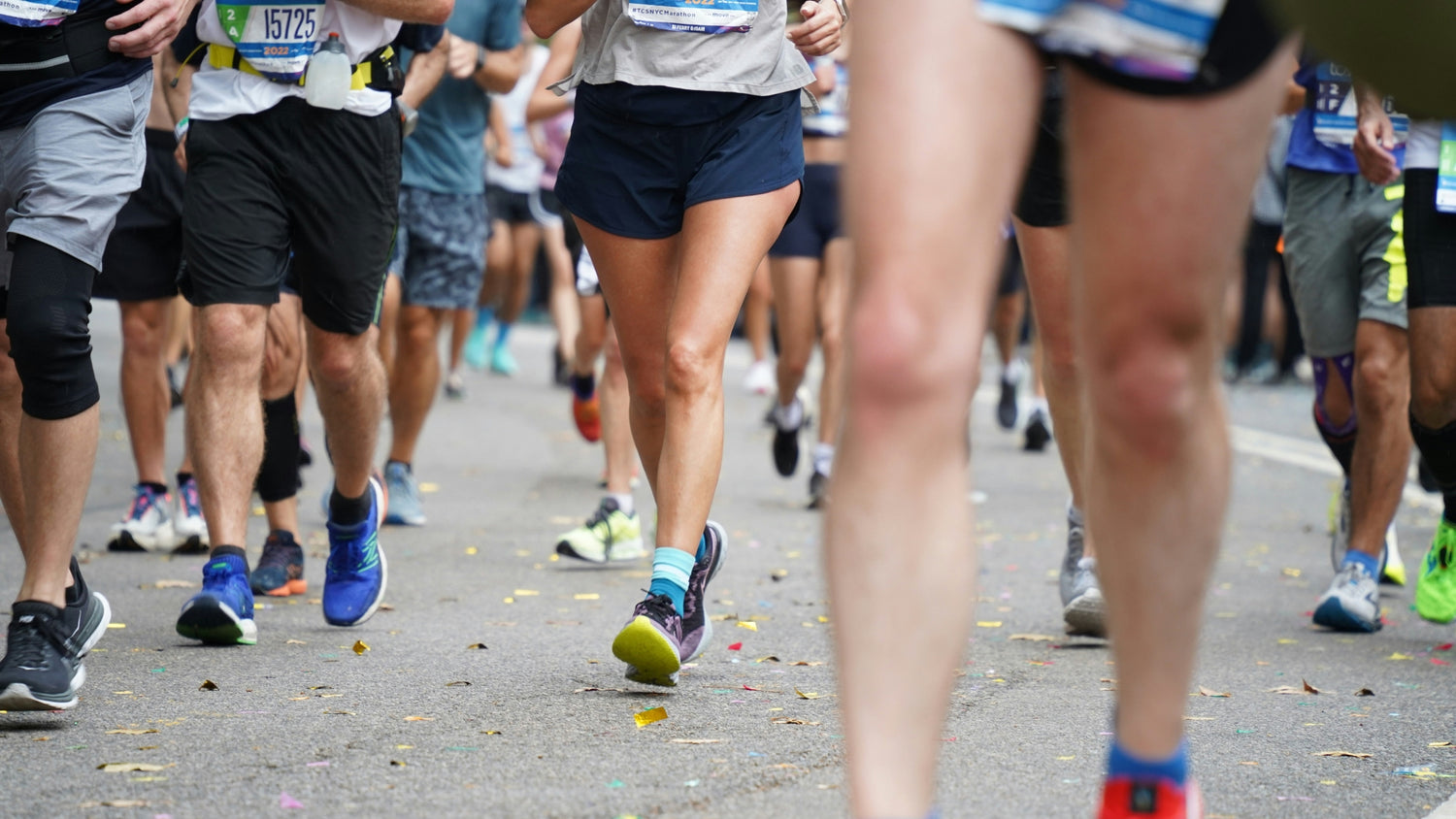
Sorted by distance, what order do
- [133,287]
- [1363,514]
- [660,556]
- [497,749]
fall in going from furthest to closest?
[133,287] < [1363,514] < [660,556] < [497,749]

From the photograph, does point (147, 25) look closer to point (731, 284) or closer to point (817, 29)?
point (731, 284)

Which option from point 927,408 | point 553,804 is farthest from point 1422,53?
point 553,804

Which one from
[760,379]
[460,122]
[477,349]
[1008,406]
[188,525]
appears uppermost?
[460,122]

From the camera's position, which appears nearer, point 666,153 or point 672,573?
point 672,573

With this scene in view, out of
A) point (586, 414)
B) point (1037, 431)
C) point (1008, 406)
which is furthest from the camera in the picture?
point (1008, 406)

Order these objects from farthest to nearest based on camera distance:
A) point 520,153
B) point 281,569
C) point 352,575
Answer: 1. point 520,153
2. point 281,569
3. point 352,575

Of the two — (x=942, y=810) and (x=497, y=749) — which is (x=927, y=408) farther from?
(x=497, y=749)

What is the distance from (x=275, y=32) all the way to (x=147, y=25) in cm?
75

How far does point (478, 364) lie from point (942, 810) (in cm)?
1486

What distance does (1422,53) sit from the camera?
1826 millimetres

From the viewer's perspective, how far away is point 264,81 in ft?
14.8

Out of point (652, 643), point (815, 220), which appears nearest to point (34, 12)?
point (652, 643)

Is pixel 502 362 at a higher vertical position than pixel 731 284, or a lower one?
lower

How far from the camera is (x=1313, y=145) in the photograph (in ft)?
18.4
